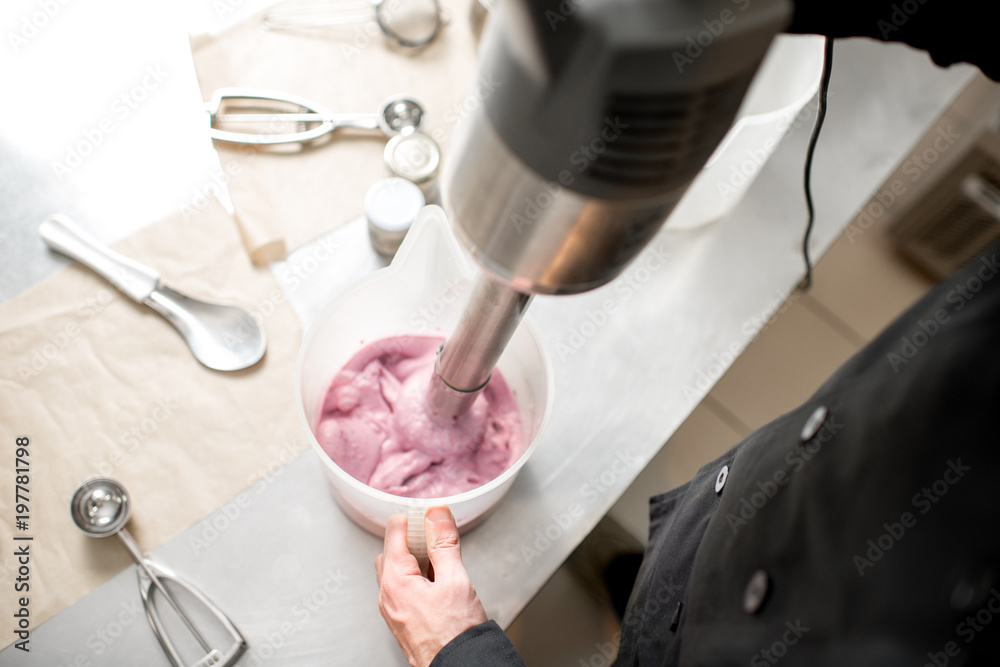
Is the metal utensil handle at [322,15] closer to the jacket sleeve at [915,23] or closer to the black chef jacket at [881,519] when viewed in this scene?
the jacket sleeve at [915,23]

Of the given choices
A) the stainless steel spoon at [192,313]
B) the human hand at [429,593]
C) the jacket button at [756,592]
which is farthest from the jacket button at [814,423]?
the stainless steel spoon at [192,313]

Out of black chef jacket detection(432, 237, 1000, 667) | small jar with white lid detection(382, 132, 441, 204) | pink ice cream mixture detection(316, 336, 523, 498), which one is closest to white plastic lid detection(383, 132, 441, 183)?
small jar with white lid detection(382, 132, 441, 204)

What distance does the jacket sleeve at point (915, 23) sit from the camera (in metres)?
0.51

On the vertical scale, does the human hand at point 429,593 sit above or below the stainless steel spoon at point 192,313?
above

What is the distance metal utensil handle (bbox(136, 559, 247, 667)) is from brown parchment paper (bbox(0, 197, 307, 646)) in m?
0.03

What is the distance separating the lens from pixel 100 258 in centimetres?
80

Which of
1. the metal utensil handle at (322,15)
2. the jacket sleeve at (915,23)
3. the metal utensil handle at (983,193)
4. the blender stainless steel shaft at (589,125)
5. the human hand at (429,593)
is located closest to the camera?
the blender stainless steel shaft at (589,125)

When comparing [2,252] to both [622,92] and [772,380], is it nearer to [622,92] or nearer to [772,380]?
[622,92]

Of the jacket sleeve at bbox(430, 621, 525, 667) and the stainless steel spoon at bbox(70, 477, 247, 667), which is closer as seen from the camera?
the jacket sleeve at bbox(430, 621, 525, 667)

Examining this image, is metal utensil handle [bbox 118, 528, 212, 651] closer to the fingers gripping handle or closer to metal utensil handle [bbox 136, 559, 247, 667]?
metal utensil handle [bbox 136, 559, 247, 667]

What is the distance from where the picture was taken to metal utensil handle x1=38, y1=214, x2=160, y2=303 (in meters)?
0.79

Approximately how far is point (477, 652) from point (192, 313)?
506mm

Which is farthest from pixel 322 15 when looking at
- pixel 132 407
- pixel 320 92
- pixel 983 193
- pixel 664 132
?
pixel 983 193

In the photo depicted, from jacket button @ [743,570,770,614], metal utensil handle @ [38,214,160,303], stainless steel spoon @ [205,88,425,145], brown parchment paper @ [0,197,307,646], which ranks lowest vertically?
brown parchment paper @ [0,197,307,646]
